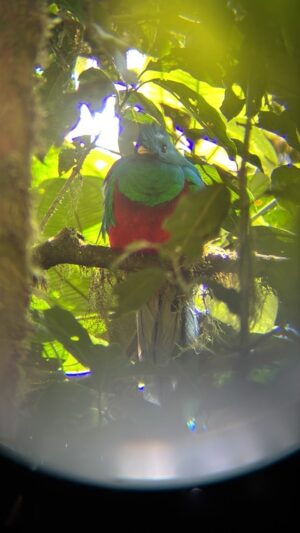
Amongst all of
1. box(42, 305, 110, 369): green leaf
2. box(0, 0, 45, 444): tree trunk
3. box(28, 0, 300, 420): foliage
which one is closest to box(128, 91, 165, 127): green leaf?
box(28, 0, 300, 420): foliage

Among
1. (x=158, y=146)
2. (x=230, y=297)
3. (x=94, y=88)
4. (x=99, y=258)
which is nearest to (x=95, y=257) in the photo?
(x=99, y=258)

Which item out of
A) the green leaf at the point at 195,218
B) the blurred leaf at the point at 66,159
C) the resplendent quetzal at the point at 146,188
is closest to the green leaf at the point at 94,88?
the blurred leaf at the point at 66,159

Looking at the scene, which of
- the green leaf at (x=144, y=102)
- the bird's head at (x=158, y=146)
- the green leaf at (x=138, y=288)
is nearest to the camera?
the green leaf at (x=138, y=288)

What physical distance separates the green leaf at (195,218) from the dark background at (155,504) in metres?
0.60

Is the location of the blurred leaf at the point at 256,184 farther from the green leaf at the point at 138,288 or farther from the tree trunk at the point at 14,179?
the tree trunk at the point at 14,179

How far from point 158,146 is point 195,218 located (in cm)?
179

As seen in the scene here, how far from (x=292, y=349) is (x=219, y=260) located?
2.12 ft

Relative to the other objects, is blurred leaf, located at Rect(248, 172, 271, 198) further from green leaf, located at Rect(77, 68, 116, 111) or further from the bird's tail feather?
green leaf, located at Rect(77, 68, 116, 111)

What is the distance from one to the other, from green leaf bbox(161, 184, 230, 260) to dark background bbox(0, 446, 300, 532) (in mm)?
598

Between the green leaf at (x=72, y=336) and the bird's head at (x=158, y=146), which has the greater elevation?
the bird's head at (x=158, y=146)

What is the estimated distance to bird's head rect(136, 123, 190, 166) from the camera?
3.02 meters

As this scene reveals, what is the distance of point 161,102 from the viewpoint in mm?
2594

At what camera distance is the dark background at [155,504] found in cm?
142

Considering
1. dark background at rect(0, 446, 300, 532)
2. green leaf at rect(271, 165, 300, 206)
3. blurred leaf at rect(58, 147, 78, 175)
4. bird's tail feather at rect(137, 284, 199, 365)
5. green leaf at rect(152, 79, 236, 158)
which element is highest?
green leaf at rect(152, 79, 236, 158)
